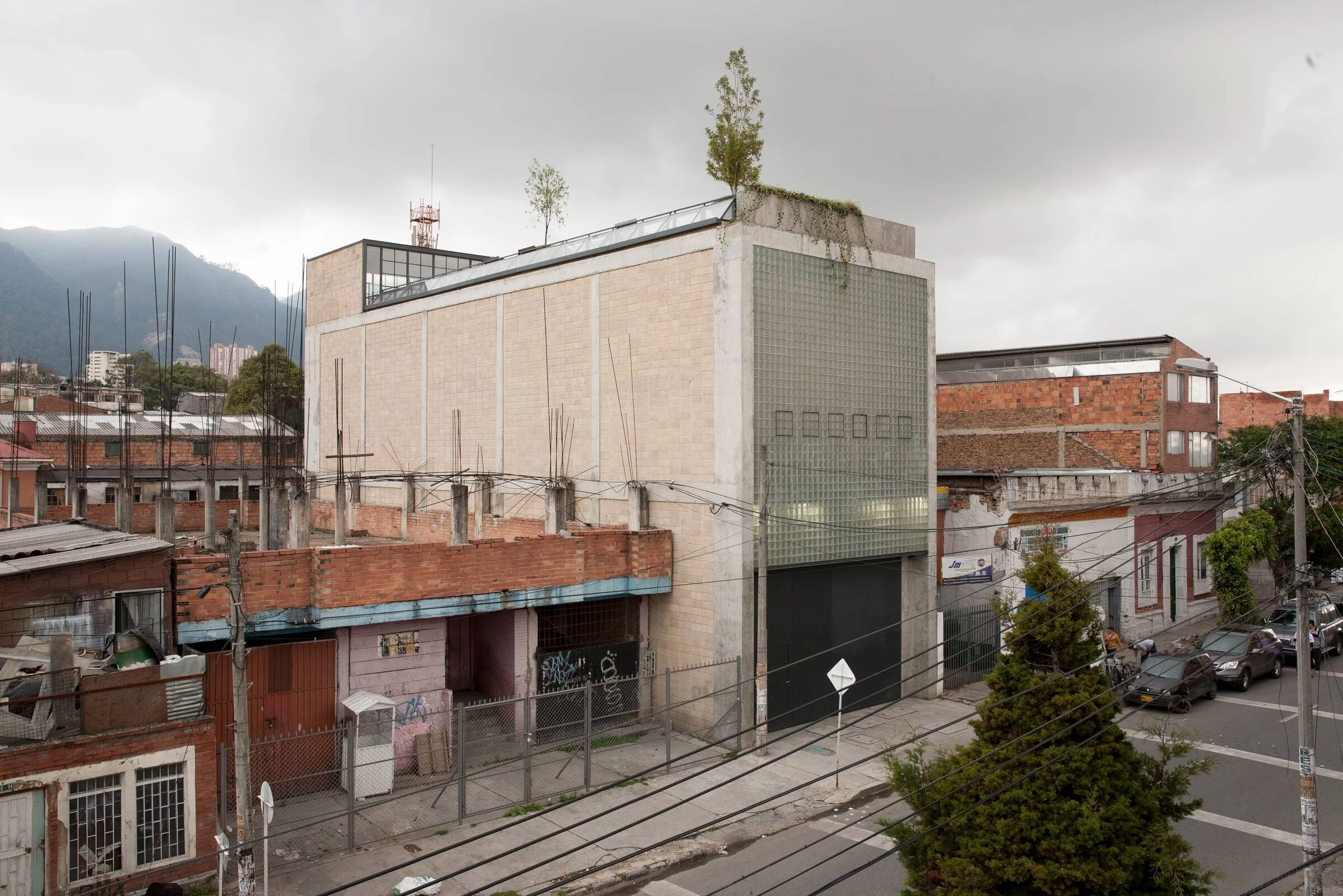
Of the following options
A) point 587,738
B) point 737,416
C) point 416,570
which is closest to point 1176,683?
point 737,416

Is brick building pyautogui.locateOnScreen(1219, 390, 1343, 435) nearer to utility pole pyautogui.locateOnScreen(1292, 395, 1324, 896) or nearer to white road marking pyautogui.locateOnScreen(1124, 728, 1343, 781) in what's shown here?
white road marking pyautogui.locateOnScreen(1124, 728, 1343, 781)

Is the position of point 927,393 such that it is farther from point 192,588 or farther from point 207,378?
point 207,378

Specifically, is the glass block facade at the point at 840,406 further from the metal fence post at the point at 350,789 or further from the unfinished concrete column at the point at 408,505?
the unfinished concrete column at the point at 408,505

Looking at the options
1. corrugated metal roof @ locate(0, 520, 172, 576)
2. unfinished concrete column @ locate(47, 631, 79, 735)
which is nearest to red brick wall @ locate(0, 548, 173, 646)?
corrugated metal roof @ locate(0, 520, 172, 576)

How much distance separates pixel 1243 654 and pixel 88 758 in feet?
90.4

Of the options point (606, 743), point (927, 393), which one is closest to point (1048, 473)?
point (927, 393)

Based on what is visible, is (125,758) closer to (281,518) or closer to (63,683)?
(63,683)

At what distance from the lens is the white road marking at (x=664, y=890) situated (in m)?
13.4

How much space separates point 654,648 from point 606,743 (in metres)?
2.97

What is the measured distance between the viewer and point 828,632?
73.6 feet

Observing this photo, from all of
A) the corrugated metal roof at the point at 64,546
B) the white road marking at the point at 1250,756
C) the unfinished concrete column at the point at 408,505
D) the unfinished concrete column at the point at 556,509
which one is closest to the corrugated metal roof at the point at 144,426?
the unfinished concrete column at the point at 408,505

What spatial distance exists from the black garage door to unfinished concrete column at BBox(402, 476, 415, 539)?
1287 centimetres

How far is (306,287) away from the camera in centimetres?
3850

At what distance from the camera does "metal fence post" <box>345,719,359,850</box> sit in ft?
47.3
